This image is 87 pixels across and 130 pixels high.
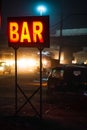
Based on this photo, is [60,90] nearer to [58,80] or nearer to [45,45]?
[58,80]

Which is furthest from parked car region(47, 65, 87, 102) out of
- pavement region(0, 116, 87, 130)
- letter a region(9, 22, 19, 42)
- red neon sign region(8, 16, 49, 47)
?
letter a region(9, 22, 19, 42)

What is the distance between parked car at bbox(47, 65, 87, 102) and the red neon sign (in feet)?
15.8

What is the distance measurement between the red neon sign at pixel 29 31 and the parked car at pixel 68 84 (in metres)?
4.82

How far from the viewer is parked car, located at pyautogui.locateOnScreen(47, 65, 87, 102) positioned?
703 inches

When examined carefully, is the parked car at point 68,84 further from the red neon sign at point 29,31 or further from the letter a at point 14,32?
the letter a at point 14,32

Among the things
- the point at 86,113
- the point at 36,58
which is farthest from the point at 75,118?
the point at 36,58

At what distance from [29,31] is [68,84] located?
5472 mm

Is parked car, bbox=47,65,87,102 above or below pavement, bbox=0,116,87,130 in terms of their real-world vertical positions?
above

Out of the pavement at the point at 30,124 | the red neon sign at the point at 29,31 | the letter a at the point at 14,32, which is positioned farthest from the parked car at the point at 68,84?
the letter a at the point at 14,32

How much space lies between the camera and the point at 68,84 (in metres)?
18.3

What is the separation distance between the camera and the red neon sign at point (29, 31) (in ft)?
44.1

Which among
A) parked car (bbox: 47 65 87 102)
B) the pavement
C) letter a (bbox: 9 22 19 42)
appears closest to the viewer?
the pavement

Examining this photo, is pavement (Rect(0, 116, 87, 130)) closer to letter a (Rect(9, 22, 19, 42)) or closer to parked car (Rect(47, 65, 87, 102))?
letter a (Rect(9, 22, 19, 42))

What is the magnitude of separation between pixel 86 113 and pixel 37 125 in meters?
3.88
